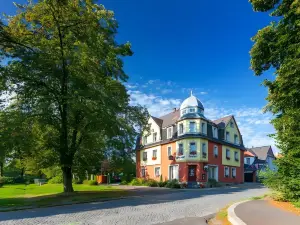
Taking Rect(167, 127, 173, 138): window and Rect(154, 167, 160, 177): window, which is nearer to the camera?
Rect(167, 127, 173, 138): window

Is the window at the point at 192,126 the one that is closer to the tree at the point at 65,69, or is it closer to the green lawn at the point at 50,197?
the green lawn at the point at 50,197

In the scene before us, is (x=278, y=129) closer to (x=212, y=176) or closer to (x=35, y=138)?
(x=35, y=138)

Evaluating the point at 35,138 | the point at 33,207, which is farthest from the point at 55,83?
the point at 33,207

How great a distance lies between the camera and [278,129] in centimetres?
1448

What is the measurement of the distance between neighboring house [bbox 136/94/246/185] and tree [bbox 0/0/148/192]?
12.8 metres

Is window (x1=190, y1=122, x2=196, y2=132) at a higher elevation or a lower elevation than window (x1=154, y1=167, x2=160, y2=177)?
higher

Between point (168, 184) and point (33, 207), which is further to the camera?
point (168, 184)

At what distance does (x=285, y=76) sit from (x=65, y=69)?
13.8 metres

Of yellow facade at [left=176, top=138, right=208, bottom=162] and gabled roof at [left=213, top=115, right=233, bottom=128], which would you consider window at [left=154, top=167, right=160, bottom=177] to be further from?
gabled roof at [left=213, top=115, right=233, bottom=128]

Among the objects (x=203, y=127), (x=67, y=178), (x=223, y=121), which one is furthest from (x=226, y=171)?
(x=67, y=178)

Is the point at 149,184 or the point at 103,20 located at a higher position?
the point at 103,20

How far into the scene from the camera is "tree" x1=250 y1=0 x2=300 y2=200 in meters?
12.8

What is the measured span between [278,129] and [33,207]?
13.7 m

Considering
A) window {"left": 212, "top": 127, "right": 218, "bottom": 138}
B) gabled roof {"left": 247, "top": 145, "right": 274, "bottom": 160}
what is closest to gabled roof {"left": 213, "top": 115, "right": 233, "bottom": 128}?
window {"left": 212, "top": 127, "right": 218, "bottom": 138}
